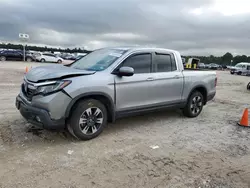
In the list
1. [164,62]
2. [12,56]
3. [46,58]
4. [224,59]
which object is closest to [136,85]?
[164,62]

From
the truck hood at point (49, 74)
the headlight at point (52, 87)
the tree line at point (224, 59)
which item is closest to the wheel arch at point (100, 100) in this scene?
the headlight at point (52, 87)

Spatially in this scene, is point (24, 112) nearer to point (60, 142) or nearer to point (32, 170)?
point (60, 142)

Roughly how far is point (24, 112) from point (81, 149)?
122 cm

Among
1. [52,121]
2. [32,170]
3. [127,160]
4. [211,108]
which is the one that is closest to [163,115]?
[211,108]

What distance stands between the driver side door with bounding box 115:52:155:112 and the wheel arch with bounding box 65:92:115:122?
0.53 ft

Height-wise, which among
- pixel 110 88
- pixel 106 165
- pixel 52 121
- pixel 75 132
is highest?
pixel 110 88

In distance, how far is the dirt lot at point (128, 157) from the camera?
3150 millimetres

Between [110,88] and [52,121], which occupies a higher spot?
[110,88]

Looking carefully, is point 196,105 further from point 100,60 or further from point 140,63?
point 100,60

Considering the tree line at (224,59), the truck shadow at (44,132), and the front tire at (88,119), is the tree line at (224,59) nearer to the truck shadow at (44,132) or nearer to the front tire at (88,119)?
the truck shadow at (44,132)

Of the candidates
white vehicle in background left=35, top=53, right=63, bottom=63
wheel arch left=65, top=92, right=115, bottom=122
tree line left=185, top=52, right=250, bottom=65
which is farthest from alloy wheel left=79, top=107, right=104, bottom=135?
tree line left=185, top=52, right=250, bottom=65

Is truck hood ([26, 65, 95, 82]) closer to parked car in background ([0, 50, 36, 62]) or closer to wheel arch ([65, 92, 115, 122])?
wheel arch ([65, 92, 115, 122])

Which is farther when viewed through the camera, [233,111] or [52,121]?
[233,111]

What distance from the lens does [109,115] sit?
461 cm
